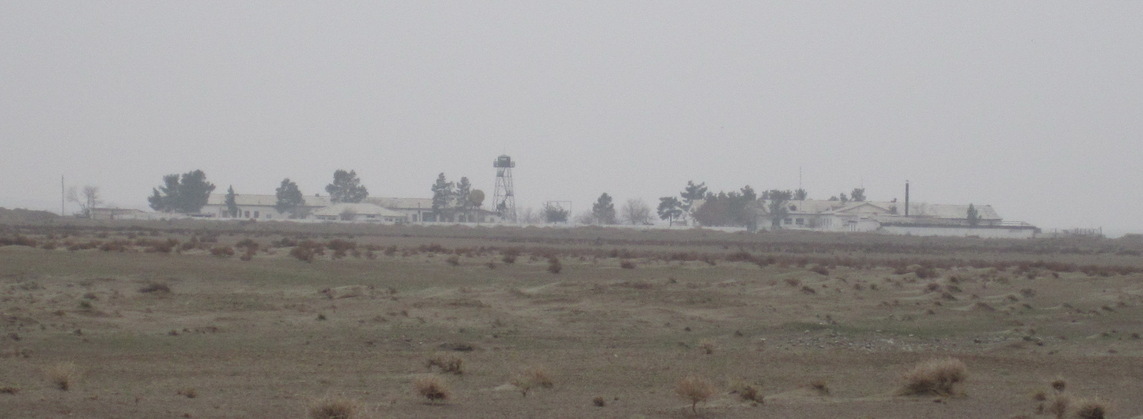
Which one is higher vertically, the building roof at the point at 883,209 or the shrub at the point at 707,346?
the building roof at the point at 883,209

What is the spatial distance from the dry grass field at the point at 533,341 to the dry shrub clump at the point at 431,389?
1.4 inches

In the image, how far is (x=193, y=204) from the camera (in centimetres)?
15725

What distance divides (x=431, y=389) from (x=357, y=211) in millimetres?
142980

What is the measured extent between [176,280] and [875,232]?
109145mm

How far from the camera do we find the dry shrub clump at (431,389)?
17188mm

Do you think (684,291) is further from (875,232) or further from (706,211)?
(706,211)

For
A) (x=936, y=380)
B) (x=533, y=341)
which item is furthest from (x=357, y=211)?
(x=936, y=380)

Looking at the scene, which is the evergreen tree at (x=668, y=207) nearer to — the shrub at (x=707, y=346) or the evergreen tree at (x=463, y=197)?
the evergreen tree at (x=463, y=197)

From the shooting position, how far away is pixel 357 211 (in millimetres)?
157500

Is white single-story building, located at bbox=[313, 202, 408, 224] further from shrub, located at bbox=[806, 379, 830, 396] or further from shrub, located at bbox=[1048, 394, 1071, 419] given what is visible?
shrub, located at bbox=[1048, 394, 1071, 419]

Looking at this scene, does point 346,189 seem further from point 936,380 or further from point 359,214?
point 936,380

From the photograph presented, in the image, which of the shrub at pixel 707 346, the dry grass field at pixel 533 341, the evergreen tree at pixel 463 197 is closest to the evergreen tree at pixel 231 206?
the evergreen tree at pixel 463 197

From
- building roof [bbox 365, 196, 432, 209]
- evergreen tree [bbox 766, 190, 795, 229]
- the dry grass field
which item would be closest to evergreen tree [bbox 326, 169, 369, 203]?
building roof [bbox 365, 196, 432, 209]

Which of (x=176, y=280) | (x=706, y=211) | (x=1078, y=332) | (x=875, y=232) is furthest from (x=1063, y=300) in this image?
(x=706, y=211)
